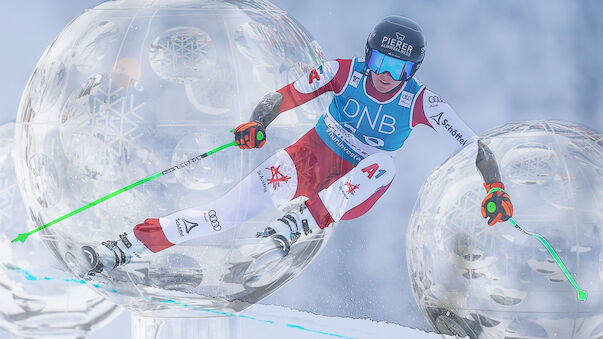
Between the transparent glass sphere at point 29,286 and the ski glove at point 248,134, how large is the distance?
0.98 meters

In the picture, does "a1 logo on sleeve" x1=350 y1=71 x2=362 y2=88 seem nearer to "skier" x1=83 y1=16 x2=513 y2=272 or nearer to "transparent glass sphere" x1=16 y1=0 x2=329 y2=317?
"skier" x1=83 y1=16 x2=513 y2=272

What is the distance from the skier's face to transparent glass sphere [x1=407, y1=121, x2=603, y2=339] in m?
0.27

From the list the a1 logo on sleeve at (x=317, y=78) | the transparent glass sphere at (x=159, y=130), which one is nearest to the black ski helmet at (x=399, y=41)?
the a1 logo on sleeve at (x=317, y=78)

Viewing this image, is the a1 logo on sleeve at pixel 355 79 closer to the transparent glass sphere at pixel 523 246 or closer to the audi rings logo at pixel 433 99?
the audi rings logo at pixel 433 99

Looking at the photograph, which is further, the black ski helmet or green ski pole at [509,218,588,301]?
the black ski helmet

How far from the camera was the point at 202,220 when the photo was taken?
171 cm

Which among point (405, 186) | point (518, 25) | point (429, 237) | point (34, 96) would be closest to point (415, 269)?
point (429, 237)

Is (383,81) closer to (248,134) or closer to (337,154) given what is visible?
(337,154)

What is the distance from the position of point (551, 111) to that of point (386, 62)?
1961mm

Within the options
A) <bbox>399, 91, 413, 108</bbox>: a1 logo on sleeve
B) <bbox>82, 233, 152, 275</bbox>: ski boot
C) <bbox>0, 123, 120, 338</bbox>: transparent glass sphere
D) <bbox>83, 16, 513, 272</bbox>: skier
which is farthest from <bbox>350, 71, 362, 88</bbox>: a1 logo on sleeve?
<bbox>0, 123, 120, 338</bbox>: transparent glass sphere

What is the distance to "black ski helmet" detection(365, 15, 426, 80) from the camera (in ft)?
6.70

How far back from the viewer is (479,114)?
3771 mm

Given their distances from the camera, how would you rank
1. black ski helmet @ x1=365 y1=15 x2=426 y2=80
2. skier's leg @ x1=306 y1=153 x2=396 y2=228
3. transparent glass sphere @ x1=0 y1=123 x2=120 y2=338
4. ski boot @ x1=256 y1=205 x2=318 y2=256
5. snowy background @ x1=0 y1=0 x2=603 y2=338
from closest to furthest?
ski boot @ x1=256 y1=205 x2=318 y2=256, skier's leg @ x1=306 y1=153 x2=396 y2=228, black ski helmet @ x1=365 y1=15 x2=426 y2=80, transparent glass sphere @ x1=0 y1=123 x2=120 y2=338, snowy background @ x1=0 y1=0 x2=603 y2=338

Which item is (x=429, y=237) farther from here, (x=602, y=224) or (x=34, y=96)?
(x=34, y=96)
